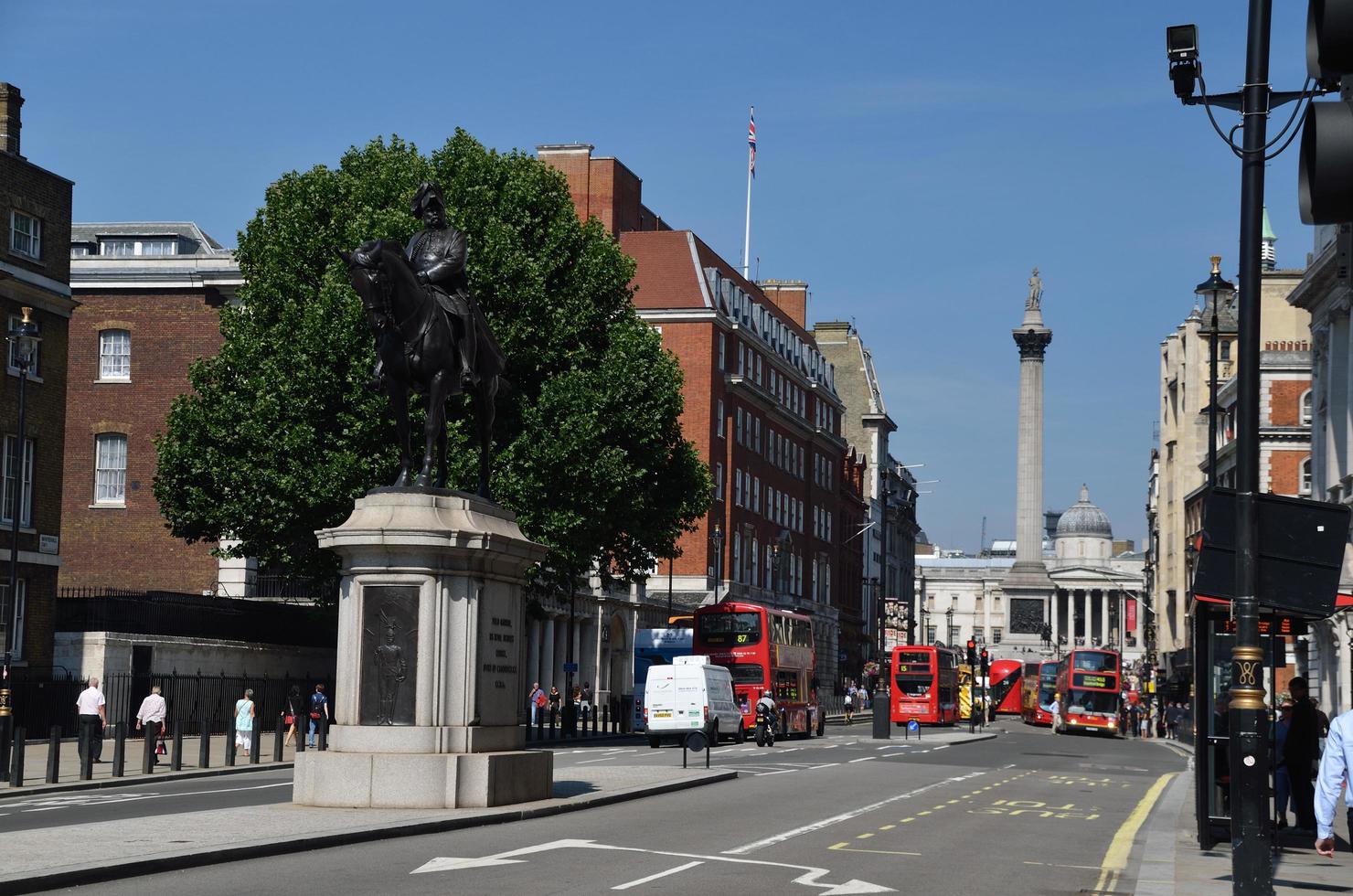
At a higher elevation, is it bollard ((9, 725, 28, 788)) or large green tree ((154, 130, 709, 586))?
large green tree ((154, 130, 709, 586))

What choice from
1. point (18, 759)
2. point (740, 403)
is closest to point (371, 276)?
point (18, 759)

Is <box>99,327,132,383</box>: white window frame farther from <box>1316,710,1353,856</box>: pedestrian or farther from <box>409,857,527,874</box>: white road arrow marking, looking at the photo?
<box>1316,710,1353,856</box>: pedestrian

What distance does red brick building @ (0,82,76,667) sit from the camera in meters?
41.0

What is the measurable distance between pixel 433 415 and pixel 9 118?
30270mm

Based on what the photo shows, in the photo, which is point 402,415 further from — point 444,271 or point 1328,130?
point 1328,130

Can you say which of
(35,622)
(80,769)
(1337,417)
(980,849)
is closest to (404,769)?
(980,849)

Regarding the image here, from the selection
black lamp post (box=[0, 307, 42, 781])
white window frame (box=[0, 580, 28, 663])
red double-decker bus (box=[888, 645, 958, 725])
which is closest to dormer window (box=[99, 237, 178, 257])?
black lamp post (box=[0, 307, 42, 781])

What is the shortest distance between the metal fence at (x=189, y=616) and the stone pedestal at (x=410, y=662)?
75.5 feet

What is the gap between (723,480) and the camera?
262 ft

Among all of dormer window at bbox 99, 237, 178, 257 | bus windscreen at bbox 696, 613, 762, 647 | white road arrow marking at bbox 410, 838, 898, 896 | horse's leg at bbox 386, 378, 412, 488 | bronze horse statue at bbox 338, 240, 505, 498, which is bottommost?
white road arrow marking at bbox 410, 838, 898, 896

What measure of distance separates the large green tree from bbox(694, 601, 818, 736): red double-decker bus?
1081 cm

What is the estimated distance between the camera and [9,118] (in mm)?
45344

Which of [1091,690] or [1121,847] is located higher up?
[1121,847]

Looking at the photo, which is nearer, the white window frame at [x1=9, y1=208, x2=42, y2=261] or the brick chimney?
the white window frame at [x1=9, y1=208, x2=42, y2=261]
